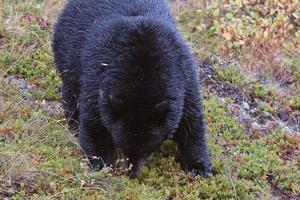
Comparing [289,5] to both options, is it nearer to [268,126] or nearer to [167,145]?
[268,126]

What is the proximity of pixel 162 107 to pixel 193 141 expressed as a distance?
0.93 meters

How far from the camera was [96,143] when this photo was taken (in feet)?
18.1

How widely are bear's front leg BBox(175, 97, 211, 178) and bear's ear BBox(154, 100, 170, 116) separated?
566 millimetres

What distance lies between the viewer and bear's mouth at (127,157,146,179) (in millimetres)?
5289

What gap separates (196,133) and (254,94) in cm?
226

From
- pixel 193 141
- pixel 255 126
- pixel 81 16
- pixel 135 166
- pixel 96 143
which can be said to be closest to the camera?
pixel 135 166

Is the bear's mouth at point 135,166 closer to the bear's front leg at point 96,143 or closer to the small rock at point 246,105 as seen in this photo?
the bear's front leg at point 96,143

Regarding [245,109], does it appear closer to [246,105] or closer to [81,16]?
[246,105]

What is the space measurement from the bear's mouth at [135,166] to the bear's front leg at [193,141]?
0.53 m

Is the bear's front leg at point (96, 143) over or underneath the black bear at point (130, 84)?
underneath

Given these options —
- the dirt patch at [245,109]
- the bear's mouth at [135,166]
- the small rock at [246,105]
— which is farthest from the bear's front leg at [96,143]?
the small rock at [246,105]

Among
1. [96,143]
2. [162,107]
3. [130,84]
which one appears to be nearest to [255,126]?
[96,143]

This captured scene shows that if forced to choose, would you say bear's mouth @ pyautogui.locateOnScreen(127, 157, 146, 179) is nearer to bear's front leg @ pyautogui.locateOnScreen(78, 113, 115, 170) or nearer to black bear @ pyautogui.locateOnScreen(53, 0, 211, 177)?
black bear @ pyautogui.locateOnScreen(53, 0, 211, 177)

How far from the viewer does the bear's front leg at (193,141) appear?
218 inches
